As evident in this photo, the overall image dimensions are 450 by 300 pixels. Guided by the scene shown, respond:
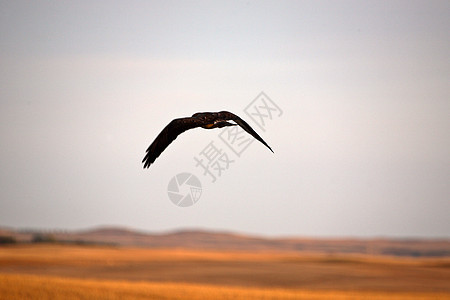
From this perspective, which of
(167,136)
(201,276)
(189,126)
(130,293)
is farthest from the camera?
(201,276)

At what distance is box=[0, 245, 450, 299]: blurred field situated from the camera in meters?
31.9

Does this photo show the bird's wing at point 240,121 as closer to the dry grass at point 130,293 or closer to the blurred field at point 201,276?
the dry grass at point 130,293

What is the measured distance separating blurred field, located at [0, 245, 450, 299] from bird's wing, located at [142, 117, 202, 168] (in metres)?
20.0

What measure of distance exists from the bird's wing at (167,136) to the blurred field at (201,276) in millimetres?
20000

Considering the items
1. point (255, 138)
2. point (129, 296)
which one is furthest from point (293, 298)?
point (255, 138)

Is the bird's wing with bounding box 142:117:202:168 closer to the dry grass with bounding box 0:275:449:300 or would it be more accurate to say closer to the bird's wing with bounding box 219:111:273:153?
the bird's wing with bounding box 219:111:273:153

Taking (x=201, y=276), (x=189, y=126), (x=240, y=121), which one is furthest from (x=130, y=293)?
(x=240, y=121)

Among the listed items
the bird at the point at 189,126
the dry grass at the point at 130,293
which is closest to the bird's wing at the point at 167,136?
the bird at the point at 189,126

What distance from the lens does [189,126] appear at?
31.9ft

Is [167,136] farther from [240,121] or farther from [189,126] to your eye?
Answer: [240,121]

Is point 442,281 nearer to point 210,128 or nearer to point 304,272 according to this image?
point 304,272

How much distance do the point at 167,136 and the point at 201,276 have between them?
3613cm

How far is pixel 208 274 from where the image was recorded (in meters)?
46.6

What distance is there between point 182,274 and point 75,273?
264 inches
